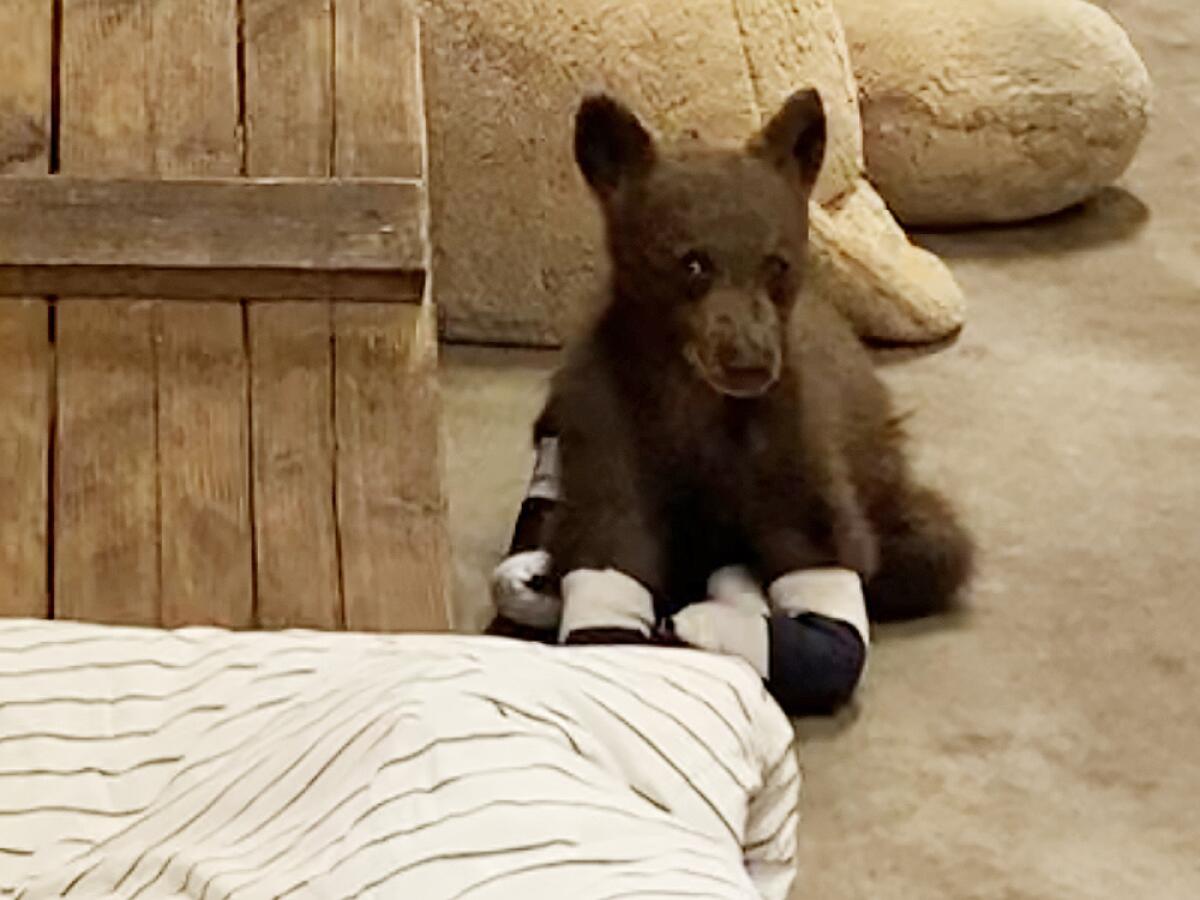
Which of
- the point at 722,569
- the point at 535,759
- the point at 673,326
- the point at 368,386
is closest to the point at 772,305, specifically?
the point at 673,326

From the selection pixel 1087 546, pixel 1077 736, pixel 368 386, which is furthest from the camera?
pixel 1087 546

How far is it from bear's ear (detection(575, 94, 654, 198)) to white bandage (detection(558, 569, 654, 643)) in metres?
0.34

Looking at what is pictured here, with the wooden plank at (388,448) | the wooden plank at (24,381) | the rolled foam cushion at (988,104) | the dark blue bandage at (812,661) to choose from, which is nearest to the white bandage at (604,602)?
the dark blue bandage at (812,661)

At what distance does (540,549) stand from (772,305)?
32 centimetres

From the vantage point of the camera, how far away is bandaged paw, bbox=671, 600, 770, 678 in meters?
1.88

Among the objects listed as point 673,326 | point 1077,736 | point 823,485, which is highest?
point 673,326

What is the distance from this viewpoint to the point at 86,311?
1.71 meters

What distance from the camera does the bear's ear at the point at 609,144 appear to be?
1.95 metres

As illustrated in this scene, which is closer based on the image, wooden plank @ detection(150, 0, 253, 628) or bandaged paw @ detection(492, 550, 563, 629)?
wooden plank @ detection(150, 0, 253, 628)

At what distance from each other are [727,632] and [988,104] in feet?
3.52

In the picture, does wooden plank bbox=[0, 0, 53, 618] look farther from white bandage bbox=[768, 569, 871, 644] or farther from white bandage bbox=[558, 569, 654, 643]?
white bandage bbox=[768, 569, 871, 644]

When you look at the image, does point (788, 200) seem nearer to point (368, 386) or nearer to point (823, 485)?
point (823, 485)

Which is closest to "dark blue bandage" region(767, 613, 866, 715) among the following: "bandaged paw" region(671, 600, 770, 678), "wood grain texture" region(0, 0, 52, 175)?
"bandaged paw" region(671, 600, 770, 678)

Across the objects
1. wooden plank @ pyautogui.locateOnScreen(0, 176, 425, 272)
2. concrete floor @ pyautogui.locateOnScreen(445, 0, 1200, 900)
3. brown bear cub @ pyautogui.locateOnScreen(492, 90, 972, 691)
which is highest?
wooden plank @ pyautogui.locateOnScreen(0, 176, 425, 272)
